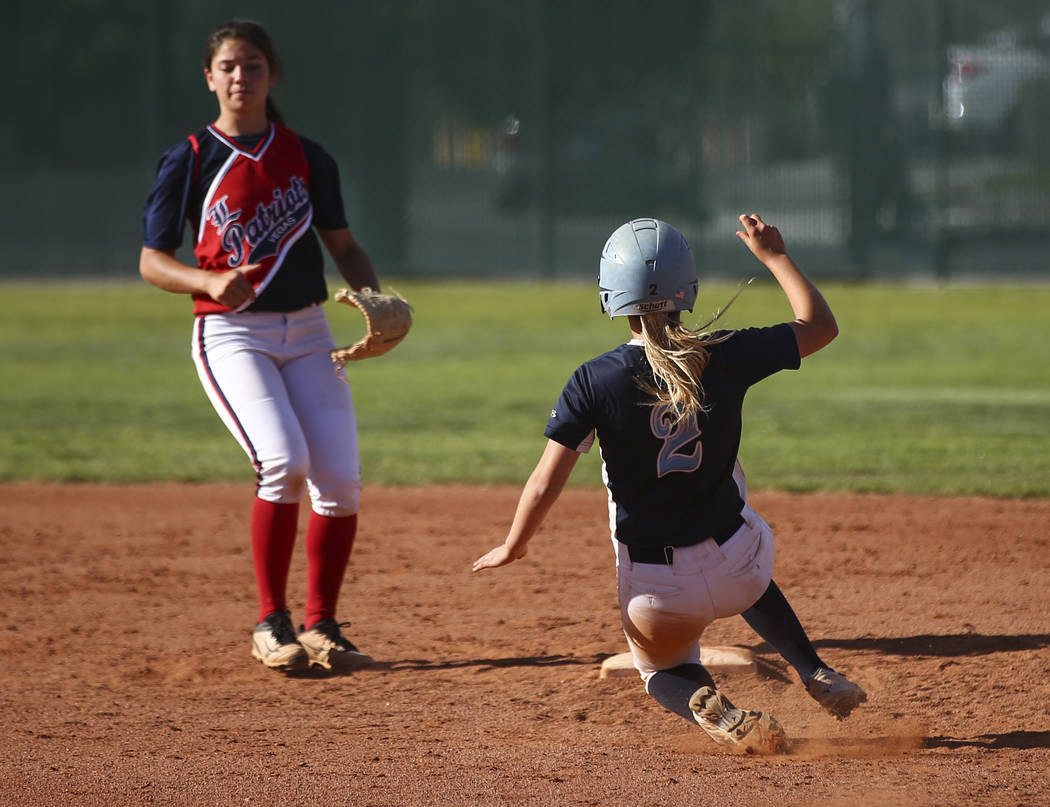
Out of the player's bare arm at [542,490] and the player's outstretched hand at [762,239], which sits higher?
the player's outstretched hand at [762,239]

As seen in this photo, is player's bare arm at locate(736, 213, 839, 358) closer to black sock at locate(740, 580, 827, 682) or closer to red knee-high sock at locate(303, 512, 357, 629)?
black sock at locate(740, 580, 827, 682)

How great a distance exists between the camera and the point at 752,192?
59.0 ft

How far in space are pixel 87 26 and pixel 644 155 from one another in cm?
839

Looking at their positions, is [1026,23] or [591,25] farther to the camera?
[591,25]

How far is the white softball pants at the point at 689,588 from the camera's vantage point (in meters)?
3.17

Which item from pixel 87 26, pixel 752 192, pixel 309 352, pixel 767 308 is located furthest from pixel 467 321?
pixel 309 352

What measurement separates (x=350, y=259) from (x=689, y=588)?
184cm

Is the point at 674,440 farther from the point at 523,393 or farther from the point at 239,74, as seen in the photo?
the point at 523,393

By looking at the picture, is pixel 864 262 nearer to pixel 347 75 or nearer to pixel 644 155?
pixel 644 155

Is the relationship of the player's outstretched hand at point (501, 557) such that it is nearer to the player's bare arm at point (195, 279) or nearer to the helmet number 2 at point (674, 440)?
the helmet number 2 at point (674, 440)

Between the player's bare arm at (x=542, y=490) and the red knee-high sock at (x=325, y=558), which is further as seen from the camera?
the red knee-high sock at (x=325, y=558)

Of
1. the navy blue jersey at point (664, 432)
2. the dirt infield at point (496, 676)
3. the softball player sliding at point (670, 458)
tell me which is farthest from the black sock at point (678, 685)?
the navy blue jersey at point (664, 432)

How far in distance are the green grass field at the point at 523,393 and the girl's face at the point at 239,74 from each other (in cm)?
304

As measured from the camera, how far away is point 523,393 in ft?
34.5
